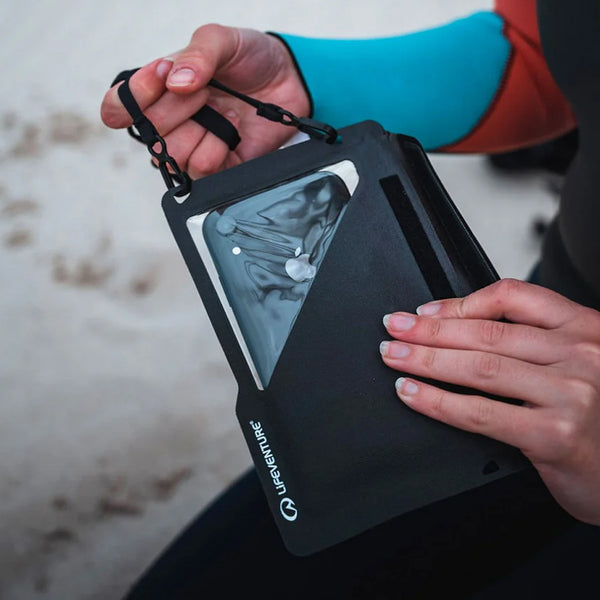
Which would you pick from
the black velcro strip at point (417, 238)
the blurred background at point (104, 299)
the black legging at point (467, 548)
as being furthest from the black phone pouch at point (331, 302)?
the blurred background at point (104, 299)

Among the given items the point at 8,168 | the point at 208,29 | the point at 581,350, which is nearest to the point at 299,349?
the point at 581,350

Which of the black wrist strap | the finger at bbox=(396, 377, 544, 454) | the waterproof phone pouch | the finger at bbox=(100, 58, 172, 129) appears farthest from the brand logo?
the finger at bbox=(100, 58, 172, 129)

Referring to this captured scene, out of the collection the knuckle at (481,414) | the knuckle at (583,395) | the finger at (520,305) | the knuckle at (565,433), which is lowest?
the knuckle at (565,433)

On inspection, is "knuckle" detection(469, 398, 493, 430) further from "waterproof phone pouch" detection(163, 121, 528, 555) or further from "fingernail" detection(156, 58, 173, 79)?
"fingernail" detection(156, 58, 173, 79)

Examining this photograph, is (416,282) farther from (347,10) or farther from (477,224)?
(347,10)

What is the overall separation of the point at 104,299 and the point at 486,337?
887 millimetres

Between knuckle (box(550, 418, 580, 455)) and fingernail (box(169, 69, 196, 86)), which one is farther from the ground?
fingernail (box(169, 69, 196, 86))

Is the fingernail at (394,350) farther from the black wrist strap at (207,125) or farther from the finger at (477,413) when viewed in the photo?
the black wrist strap at (207,125)

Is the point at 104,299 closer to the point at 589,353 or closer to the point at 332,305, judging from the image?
the point at 332,305

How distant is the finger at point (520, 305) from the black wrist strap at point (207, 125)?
0.20m

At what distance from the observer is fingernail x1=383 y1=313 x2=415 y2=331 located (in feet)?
1.67

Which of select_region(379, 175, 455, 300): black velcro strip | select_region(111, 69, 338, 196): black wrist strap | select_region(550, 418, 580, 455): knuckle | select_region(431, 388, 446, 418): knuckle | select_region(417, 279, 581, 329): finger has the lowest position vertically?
select_region(550, 418, 580, 455): knuckle

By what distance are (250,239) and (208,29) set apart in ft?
0.77

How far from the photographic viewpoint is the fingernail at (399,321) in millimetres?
509
